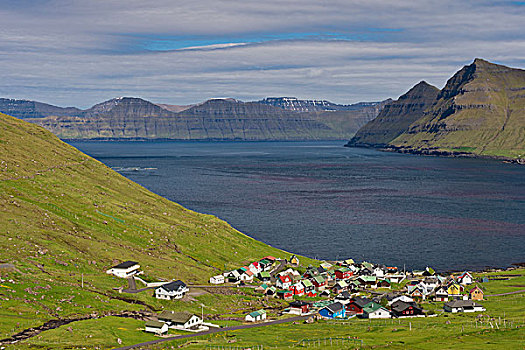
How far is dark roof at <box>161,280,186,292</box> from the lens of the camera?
338 ft

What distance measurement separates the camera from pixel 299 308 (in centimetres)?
10506

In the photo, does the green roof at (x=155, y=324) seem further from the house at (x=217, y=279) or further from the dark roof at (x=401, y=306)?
the dark roof at (x=401, y=306)

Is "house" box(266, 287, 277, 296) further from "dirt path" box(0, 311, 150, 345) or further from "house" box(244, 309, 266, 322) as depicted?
"dirt path" box(0, 311, 150, 345)

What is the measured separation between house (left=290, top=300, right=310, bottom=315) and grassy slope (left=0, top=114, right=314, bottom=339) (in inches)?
940

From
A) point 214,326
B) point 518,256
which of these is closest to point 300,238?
point 518,256

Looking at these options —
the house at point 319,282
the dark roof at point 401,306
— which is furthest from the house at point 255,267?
the dark roof at point 401,306

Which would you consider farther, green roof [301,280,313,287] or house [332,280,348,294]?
house [332,280,348,294]

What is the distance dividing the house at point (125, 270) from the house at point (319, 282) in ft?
131

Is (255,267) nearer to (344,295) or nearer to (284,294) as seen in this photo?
(284,294)

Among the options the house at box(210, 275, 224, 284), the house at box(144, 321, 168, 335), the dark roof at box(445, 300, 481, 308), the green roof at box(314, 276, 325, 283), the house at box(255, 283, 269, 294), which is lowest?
the house at box(255, 283, 269, 294)

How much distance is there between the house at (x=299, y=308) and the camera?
344 ft

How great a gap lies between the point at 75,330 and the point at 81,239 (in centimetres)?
4554

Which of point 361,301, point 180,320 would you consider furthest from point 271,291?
point 180,320

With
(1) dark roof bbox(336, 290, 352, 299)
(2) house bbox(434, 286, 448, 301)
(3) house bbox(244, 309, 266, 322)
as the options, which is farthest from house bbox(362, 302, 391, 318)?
(2) house bbox(434, 286, 448, 301)
